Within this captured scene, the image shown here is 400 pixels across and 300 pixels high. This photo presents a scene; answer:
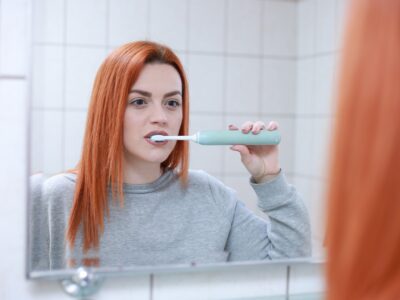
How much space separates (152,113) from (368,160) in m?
0.41

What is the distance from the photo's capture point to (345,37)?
0.48m

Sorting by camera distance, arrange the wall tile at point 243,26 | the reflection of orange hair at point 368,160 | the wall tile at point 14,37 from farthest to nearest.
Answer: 1. the wall tile at point 243,26
2. the wall tile at point 14,37
3. the reflection of orange hair at point 368,160

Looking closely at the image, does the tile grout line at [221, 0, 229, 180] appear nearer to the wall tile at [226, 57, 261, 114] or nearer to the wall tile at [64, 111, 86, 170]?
the wall tile at [226, 57, 261, 114]

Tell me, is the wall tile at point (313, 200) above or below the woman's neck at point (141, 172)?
below

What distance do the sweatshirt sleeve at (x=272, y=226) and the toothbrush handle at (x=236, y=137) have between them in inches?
2.4

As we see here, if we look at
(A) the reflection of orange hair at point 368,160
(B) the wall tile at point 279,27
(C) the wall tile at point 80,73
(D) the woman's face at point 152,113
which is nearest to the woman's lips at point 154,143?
(D) the woman's face at point 152,113

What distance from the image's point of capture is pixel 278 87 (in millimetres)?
893

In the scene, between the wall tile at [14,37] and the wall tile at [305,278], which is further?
the wall tile at [305,278]

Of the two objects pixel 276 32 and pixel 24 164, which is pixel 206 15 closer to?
pixel 276 32

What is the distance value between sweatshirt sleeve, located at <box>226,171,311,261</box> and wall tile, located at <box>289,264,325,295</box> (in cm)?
3

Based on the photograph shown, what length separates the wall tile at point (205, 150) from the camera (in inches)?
32.8

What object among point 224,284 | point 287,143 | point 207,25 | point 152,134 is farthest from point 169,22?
point 224,284

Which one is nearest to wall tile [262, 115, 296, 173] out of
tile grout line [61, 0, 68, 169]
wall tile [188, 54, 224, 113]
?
wall tile [188, 54, 224, 113]

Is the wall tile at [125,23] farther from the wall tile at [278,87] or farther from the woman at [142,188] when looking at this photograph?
the wall tile at [278,87]
